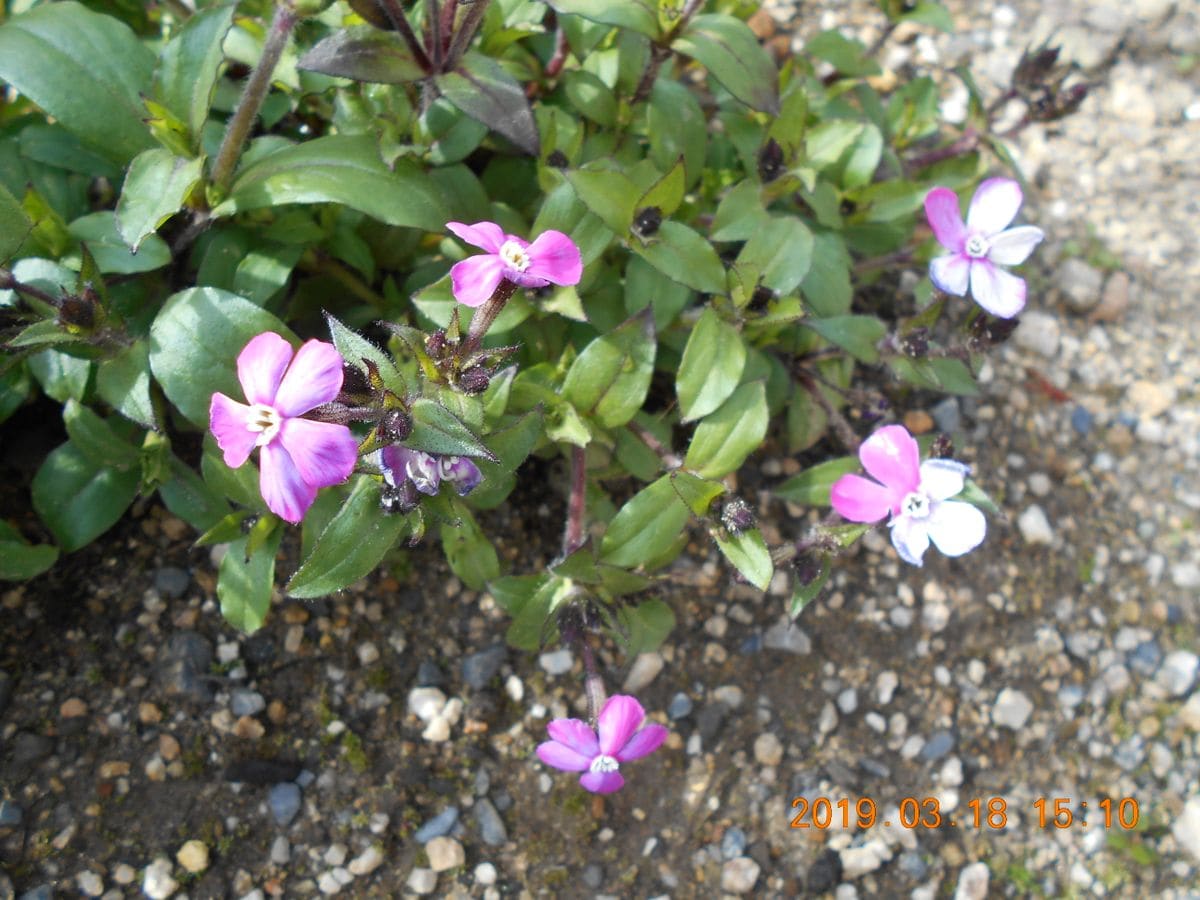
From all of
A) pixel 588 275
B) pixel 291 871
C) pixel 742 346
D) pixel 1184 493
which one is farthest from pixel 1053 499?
pixel 291 871

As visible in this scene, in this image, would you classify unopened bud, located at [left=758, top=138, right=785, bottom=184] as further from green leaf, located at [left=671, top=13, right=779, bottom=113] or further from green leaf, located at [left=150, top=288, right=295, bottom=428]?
green leaf, located at [left=150, top=288, right=295, bottom=428]

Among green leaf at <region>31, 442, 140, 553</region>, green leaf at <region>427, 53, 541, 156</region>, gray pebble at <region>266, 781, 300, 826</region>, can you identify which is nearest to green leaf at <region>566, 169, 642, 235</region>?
green leaf at <region>427, 53, 541, 156</region>

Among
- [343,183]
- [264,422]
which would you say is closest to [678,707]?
[264,422]

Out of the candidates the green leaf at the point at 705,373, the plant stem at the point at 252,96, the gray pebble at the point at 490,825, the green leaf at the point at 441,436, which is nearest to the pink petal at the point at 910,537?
the green leaf at the point at 705,373

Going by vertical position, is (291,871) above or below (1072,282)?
below

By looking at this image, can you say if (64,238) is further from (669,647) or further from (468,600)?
(669,647)

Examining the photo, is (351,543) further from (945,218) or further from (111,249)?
(945,218)
